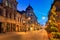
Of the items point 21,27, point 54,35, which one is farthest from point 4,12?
point 54,35

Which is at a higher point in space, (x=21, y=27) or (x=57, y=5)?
(x=57, y=5)

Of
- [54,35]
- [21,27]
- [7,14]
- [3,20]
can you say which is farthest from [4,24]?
[54,35]

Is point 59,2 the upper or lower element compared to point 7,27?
upper

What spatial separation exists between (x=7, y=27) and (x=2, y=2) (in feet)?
28.5

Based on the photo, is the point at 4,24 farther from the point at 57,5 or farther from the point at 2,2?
the point at 57,5

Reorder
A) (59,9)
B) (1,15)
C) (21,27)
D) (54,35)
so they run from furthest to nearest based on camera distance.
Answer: (21,27) < (1,15) < (59,9) < (54,35)

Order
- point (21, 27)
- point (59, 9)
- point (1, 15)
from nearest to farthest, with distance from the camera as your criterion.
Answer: point (59, 9) → point (1, 15) → point (21, 27)

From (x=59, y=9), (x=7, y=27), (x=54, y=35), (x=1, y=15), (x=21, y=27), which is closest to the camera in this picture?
(x=54, y=35)

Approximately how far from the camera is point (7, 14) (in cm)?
5753

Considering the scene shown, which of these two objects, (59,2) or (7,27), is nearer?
(59,2)

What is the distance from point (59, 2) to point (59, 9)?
112 cm

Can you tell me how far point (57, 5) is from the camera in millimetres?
22844

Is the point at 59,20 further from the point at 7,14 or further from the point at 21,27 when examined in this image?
the point at 21,27

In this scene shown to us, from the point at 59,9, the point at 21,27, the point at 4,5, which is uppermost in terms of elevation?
the point at 4,5
